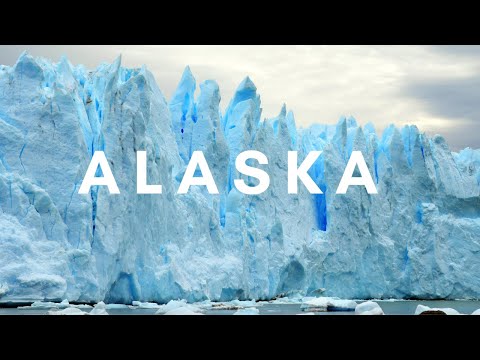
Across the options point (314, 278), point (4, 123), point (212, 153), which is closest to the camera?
point (4, 123)

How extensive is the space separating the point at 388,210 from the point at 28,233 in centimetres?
1222

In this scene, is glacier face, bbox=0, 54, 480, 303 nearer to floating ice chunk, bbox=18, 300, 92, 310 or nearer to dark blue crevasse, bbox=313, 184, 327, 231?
dark blue crevasse, bbox=313, 184, 327, 231

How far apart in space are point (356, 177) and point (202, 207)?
6283 mm

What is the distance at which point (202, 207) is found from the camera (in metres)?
18.5

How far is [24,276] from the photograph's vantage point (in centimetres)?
1402

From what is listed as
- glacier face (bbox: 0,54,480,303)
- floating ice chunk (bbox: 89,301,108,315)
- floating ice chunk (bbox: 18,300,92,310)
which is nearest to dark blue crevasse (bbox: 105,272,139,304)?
glacier face (bbox: 0,54,480,303)

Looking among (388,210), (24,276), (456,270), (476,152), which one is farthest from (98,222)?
(476,152)

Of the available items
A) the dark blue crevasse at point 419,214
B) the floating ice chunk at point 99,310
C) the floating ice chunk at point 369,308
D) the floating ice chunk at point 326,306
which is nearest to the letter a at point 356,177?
the dark blue crevasse at point 419,214

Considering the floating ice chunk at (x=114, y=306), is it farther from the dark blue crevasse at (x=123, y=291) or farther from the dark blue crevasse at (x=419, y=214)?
the dark blue crevasse at (x=419, y=214)

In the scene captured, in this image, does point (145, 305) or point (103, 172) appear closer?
point (145, 305)

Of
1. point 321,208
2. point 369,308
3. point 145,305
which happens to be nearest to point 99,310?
point 145,305

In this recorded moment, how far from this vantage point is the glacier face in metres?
15.0

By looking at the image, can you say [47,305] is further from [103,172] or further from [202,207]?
[202,207]

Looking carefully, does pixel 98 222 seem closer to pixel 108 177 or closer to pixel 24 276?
pixel 108 177
